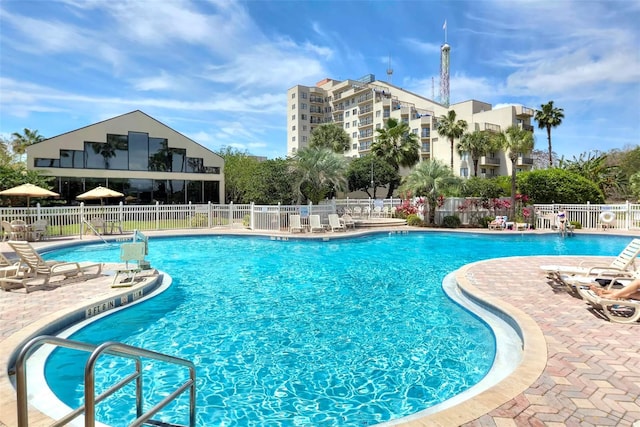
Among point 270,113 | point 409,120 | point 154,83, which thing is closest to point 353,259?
point 154,83

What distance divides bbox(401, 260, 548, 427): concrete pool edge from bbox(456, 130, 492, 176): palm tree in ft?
131

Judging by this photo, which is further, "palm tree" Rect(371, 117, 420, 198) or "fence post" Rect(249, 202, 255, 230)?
"palm tree" Rect(371, 117, 420, 198)

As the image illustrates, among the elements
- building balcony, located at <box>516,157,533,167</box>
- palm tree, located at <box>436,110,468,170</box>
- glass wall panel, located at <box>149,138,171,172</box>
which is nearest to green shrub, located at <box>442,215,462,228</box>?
glass wall panel, located at <box>149,138,171,172</box>

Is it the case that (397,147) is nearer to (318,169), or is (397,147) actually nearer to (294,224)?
(318,169)

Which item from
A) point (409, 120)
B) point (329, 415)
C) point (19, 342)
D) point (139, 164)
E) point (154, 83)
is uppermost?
point (409, 120)

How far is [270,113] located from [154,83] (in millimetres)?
30994

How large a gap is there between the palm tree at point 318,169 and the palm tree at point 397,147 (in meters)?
20.6

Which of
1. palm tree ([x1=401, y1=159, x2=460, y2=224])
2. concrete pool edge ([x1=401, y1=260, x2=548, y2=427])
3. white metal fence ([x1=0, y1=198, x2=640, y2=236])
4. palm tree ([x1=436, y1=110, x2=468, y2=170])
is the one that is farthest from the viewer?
palm tree ([x1=436, y1=110, x2=468, y2=170])

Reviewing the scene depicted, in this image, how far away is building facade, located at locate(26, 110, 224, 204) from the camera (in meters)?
24.7

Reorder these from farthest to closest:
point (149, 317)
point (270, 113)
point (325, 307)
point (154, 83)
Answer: point (270, 113) < point (154, 83) < point (325, 307) < point (149, 317)

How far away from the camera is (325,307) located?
735cm

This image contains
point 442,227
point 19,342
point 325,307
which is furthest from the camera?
point 442,227

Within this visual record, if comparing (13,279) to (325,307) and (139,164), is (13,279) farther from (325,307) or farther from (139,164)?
(139,164)

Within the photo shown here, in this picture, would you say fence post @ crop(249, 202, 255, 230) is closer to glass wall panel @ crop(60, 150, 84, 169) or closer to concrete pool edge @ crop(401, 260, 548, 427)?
glass wall panel @ crop(60, 150, 84, 169)
